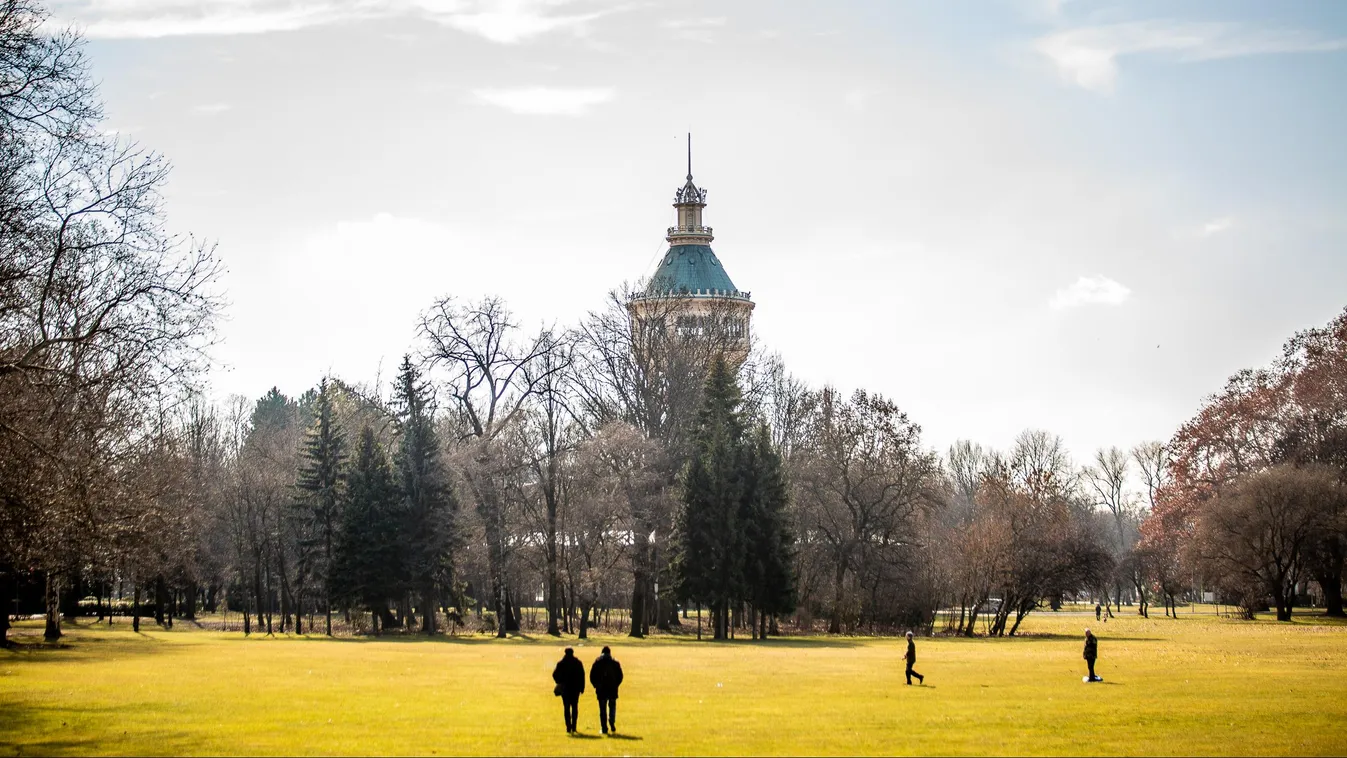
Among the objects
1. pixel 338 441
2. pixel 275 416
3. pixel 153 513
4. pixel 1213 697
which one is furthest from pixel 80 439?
pixel 275 416

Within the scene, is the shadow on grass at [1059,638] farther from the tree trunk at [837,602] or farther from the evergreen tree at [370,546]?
the evergreen tree at [370,546]

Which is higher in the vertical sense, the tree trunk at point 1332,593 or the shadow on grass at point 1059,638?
the tree trunk at point 1332,593

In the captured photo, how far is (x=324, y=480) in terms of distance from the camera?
63.9 meters

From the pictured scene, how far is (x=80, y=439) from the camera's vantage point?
31984 millimetres

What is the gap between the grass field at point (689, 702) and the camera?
2056 centimetres

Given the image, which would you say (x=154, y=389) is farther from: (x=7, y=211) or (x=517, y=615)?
(x=517, y=615)

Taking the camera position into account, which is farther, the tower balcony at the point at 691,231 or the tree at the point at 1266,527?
the tower balcony at the point at 691,231

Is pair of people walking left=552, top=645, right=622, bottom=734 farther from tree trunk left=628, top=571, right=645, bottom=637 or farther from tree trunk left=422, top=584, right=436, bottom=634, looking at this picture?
tree trunk left=422, top=584, right=436, bottom=634

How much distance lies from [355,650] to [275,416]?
85466 millimetres

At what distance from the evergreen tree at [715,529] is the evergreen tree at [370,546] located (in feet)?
41.7

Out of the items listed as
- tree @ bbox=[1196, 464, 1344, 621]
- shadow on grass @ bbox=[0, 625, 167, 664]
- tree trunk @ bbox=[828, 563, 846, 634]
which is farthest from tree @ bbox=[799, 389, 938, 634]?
shadow on grass @ bbox=[0, 625, 167, 664]

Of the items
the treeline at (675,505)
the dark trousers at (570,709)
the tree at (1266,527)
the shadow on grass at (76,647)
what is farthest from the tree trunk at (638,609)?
the dark trousers at (570,709)

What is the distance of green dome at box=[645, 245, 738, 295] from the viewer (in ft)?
304

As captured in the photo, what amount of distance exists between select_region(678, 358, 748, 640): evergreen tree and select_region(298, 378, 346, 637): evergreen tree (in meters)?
16.9
